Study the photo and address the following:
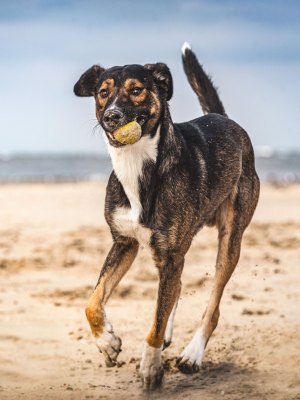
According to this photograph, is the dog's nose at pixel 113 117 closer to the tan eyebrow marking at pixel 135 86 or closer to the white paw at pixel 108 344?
the tan eyebrow marking at pixel 135 86

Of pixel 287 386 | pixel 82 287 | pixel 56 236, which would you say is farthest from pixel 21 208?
pixel 287 386

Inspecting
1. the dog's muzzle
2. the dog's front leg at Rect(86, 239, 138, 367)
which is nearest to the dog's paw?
the dog's front leg at Rect(86, 239, 138, 367)

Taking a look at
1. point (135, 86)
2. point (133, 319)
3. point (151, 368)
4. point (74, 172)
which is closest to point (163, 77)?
point (135, 86)

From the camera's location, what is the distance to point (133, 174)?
4652mm

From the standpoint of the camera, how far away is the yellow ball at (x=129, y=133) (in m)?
4.34

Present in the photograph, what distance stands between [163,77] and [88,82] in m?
0.52

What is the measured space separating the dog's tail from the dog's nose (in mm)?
2076

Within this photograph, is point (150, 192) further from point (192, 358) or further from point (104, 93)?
point (192, 358)

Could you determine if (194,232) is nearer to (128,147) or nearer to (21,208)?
(128,147)

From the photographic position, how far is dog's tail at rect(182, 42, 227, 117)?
20.3 feet

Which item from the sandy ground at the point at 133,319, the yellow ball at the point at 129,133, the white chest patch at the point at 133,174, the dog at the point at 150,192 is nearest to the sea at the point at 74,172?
the sandy ground at the point at 133,319

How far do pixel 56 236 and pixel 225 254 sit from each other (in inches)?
217

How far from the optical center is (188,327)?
6.11 meters

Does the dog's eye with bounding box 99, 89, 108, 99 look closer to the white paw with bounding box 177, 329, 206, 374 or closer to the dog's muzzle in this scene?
the dog's muzzle
